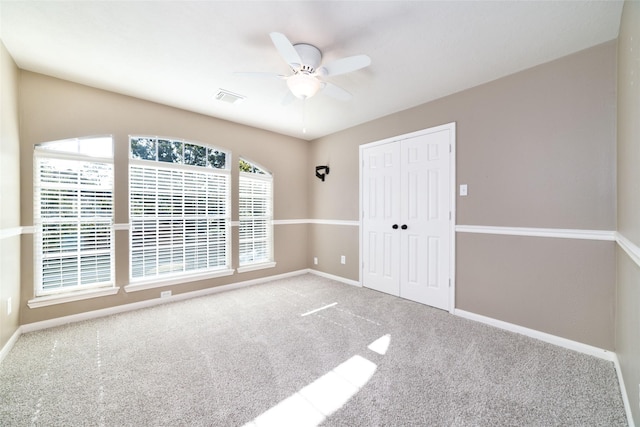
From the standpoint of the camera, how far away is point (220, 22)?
1923 mm

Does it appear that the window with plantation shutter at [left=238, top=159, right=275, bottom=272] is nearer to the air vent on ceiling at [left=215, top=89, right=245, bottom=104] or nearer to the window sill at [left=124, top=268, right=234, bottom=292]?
the window sill at [left=124, top=268, right=234, bottom=292]

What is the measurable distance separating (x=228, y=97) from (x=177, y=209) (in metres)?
1.66

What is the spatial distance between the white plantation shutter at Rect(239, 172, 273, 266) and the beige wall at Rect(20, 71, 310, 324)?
14cm

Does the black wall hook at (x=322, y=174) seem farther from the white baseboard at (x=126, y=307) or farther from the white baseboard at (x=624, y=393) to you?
the white baseboard at (x=624, y=393)

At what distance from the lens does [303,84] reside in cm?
221

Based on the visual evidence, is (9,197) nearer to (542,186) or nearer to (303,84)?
(303,84)

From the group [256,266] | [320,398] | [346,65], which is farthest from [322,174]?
[320,398]

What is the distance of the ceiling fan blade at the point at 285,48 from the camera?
5.50 feet

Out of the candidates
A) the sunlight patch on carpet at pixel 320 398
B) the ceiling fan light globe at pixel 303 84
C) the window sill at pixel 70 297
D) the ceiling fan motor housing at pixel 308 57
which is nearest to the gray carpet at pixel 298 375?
the sunlight patch on carpet at pixel 320 398

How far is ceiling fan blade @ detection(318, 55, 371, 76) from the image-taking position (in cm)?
189

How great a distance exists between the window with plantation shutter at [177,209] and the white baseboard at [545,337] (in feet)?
11.1

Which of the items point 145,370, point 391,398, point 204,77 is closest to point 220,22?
point 204,77

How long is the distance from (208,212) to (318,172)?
6.70 ft

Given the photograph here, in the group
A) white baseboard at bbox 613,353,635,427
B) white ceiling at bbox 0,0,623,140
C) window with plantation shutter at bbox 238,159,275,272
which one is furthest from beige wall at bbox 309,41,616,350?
window with plantation shutter at bbox 238,159,275,272
